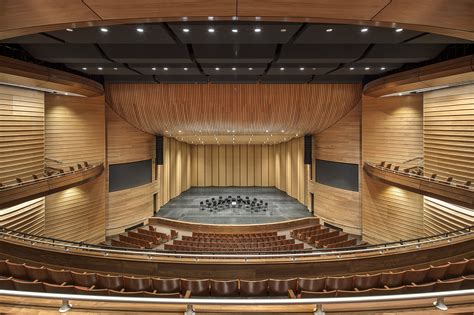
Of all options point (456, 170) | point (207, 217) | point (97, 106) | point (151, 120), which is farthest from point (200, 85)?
point (456, 170)

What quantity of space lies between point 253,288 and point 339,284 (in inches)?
61.4

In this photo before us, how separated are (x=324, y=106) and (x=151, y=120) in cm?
897

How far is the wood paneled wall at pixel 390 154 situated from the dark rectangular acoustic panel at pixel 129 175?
39.7ft

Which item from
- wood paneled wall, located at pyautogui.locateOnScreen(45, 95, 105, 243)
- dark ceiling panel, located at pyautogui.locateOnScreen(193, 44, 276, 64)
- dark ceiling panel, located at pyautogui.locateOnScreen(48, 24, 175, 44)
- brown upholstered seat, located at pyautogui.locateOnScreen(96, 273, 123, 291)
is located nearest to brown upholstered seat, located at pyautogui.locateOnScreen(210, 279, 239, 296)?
brown upholstered seat, located at pyautogui.locateOnScreen(96, 273, 123, 291)

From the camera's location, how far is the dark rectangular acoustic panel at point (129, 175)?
15.5m

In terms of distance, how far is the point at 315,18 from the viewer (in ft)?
14.9

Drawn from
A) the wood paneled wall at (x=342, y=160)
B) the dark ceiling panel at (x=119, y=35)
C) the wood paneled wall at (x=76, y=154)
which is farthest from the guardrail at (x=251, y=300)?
the wood paneled wall at (x=342, y=160)

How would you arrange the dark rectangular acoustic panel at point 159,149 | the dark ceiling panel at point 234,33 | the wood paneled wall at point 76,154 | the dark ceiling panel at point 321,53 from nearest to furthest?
1. the dark ceiling panel at point 234,33
2. the dark ceiling panel at point 321,53
3. the wood paneled wall at point 76,154
4. the dark rectangular acoustic panel at point 159,149

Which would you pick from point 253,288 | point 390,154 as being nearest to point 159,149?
point 390,154

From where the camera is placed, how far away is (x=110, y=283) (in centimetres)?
522

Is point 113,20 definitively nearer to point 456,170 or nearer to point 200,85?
point 200,85

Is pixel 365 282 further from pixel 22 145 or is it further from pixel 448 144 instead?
pixel 22 145

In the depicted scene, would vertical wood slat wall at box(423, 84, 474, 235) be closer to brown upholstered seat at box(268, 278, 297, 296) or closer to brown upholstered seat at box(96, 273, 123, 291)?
brown upholstered seat at box(268, 278, 297, 296)

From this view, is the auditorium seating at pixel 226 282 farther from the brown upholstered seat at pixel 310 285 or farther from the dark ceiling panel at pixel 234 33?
the dark ceiling panel at pixel 234 33
